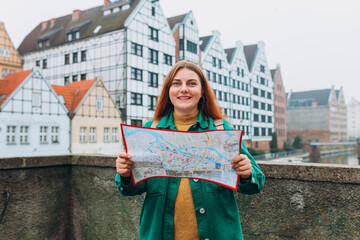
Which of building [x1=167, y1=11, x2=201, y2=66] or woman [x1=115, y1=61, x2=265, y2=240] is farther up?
building [x1=167, y1=11, x2=201, y2=66]

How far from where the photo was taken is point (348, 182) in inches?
99.6

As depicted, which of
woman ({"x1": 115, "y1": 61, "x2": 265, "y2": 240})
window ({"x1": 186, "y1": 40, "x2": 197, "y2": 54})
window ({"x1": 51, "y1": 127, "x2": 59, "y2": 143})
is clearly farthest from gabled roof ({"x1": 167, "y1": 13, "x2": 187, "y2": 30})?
woman ({"x1": 115, "y1": 61, "x2": 265, "y2": 240})

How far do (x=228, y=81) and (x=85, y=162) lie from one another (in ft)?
127

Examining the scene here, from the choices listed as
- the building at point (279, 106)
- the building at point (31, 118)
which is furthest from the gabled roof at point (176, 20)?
the building at point (279, 106)

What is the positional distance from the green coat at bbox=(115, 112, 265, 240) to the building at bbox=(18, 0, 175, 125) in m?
24.3

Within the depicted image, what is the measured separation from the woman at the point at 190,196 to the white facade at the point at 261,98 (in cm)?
4459

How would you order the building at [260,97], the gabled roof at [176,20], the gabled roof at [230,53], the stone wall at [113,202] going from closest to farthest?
the stone wall at [113,202]
the gabled roof at [176,20]
the gabled roof at [230,53]
the building at [260,97]

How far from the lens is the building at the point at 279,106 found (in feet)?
186

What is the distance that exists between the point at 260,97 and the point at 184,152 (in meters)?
49.8

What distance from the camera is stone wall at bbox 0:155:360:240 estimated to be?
102 inches

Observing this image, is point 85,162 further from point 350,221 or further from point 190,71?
point 350,221

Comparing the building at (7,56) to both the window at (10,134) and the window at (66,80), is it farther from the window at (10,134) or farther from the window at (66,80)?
the window at (10,134)

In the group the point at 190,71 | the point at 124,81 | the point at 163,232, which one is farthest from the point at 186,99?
the point at 124,81

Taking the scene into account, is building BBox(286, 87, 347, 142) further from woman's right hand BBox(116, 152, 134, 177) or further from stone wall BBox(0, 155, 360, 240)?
woman's right hand BBox(116, 152, 134, 177)
